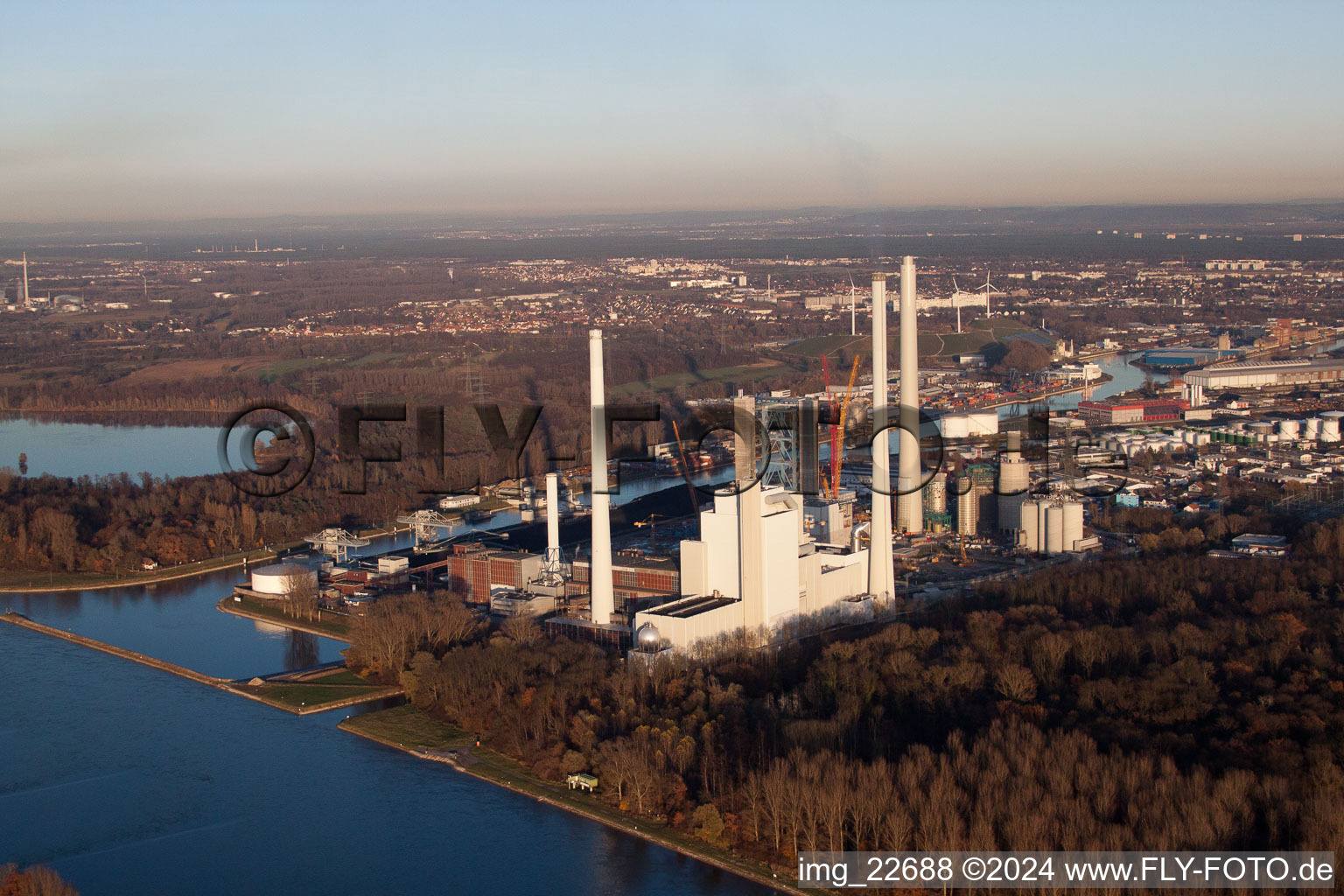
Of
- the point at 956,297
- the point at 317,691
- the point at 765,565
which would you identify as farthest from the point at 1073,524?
the point at 956,297

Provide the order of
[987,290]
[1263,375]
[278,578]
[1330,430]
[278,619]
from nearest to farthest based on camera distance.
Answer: [278,619] → [278,578] → [1330,430] → [1263,375] → [987,290]

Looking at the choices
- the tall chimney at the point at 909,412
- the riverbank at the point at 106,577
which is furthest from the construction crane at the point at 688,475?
the riverbank at the point at 106,577

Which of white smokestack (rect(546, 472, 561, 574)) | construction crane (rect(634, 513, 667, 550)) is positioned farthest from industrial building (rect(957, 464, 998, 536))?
white smokestack (rect(546, 472, 561, 574))

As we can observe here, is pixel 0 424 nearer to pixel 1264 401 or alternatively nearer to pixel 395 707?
pixel 395 707

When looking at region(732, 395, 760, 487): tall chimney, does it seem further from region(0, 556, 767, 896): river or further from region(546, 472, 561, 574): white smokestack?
region(0, 556, 767, 896): river

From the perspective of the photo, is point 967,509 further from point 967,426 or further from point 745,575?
point 967,426

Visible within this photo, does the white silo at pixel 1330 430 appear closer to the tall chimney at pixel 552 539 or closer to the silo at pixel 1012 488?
the silo at pixel 1012 488

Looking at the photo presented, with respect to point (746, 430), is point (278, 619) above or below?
below
